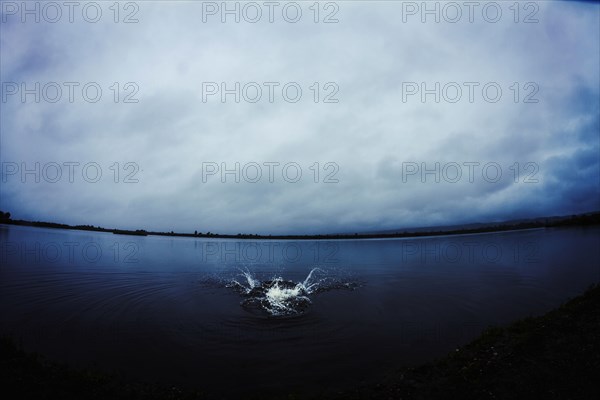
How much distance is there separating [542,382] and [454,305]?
1242 centimetres

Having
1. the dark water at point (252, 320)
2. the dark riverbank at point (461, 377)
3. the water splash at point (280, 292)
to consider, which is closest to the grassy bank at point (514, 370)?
the dark riverbank at point (461, 377)

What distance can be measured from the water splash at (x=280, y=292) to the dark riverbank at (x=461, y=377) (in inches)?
393

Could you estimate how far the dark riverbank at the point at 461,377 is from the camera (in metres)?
8.88

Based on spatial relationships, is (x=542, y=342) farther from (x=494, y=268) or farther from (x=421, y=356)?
(x=494, y=268)

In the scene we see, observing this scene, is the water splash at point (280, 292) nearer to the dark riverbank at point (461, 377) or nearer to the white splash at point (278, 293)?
the white splash at point (278, 293)

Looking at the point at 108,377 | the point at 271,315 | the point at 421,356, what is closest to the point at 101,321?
the point at 108,377

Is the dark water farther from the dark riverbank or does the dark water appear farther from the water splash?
the dark riverbank

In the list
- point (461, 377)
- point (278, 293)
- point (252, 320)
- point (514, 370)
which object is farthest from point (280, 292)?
point (514, 370)

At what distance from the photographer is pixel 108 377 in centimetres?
1037

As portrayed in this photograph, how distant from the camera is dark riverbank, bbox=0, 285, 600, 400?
29.1 ft

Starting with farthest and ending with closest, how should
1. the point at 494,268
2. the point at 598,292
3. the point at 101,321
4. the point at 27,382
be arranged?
the point at 494,268 → the point at 598,292 → the point at 101,321 → the point at 27,382

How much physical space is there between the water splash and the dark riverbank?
9.99m

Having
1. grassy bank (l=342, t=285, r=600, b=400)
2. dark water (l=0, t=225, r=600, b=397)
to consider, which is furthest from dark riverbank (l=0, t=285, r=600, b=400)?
dark water (l=0, t=225, r=600, b=397)

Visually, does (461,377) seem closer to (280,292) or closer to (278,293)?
(278,293)
